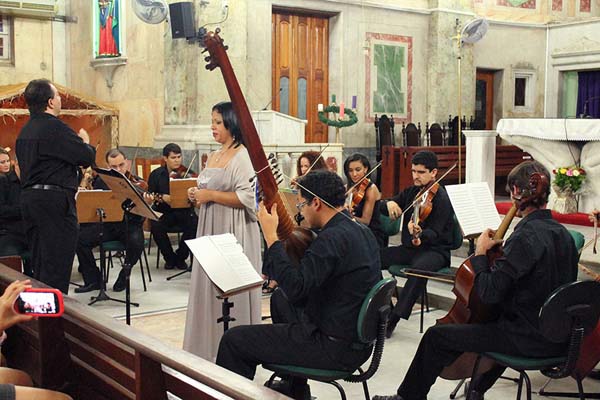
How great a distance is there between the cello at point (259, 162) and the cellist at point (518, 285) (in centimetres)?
80

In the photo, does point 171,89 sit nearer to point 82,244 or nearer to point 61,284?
point 82,244

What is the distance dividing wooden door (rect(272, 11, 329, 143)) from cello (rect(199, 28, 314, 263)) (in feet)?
28.7

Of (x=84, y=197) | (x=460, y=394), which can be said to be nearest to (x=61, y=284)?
(x=84, y=197)

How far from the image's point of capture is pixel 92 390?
3.34 m

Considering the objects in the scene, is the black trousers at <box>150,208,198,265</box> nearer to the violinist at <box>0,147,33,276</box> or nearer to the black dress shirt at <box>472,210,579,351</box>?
the violinist at <box>0,147,33,276</box>

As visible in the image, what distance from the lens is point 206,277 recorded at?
493 centimetres

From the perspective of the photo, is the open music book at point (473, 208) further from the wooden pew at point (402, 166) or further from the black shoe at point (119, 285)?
the wooden pew at point (402, 166)

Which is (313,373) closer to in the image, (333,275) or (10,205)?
(333,275)

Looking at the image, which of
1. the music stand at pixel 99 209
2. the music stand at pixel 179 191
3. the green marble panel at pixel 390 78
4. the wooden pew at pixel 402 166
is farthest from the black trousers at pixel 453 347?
the green marble panel at pixel 390 78

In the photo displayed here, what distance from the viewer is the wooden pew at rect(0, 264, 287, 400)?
2.44 m

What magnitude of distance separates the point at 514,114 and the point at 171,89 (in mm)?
7436

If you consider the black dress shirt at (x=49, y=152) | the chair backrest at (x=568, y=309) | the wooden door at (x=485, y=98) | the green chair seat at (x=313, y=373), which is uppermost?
the wooden door at (x=485, y=98)

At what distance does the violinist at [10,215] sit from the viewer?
22.8 feet

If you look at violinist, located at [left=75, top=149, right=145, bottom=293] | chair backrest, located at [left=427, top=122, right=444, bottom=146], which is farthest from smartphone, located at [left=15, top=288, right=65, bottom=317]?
chair backrest, located at [left=427, top=122, right=444, bottom=146]
